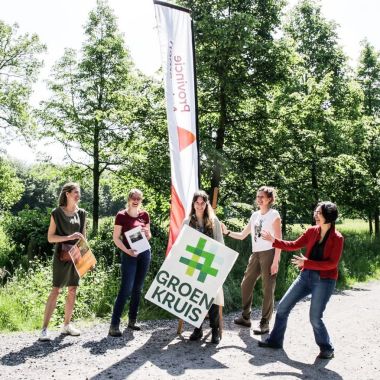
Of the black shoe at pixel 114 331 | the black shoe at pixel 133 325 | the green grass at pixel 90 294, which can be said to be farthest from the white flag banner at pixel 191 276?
the green grass at pixel 90 294

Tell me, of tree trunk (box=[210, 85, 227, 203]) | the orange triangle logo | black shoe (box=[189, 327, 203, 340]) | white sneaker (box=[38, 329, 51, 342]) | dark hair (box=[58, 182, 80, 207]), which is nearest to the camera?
→ white sneaker (box=[38, 329, 51, 342])

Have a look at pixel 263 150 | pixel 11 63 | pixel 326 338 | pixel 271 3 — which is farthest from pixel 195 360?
pixel 11 63

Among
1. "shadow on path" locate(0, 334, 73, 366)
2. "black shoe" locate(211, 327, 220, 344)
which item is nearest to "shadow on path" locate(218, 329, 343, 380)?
"black shoe" locate(211, 327, 220, 344)

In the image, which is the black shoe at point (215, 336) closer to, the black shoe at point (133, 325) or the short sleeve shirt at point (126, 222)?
the black shoe at point (133, 325)

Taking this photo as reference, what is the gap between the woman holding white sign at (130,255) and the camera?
18.8ft

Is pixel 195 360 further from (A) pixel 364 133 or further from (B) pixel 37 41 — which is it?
(B) pixel 37 41

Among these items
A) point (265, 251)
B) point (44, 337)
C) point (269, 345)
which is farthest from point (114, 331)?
point (265, 251)

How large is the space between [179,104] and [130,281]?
8.62 ft

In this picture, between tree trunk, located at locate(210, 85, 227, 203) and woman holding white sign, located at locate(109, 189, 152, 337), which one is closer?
woman holding white sign, located at locate(109, 189, 152, 337)

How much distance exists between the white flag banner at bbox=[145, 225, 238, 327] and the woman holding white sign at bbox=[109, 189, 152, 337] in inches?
24.0

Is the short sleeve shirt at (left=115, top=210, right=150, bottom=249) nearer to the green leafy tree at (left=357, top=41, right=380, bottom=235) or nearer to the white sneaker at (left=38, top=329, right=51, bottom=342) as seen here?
the white sneaker at (left=38, top=329, right=51, bottom=342)

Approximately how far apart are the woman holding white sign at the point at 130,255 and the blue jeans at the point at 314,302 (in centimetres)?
200

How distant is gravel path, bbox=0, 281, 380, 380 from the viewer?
4.47m

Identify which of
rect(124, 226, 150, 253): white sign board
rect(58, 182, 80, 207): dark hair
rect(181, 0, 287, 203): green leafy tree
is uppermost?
rect(181, 0, 287, 203): green leafy tree
